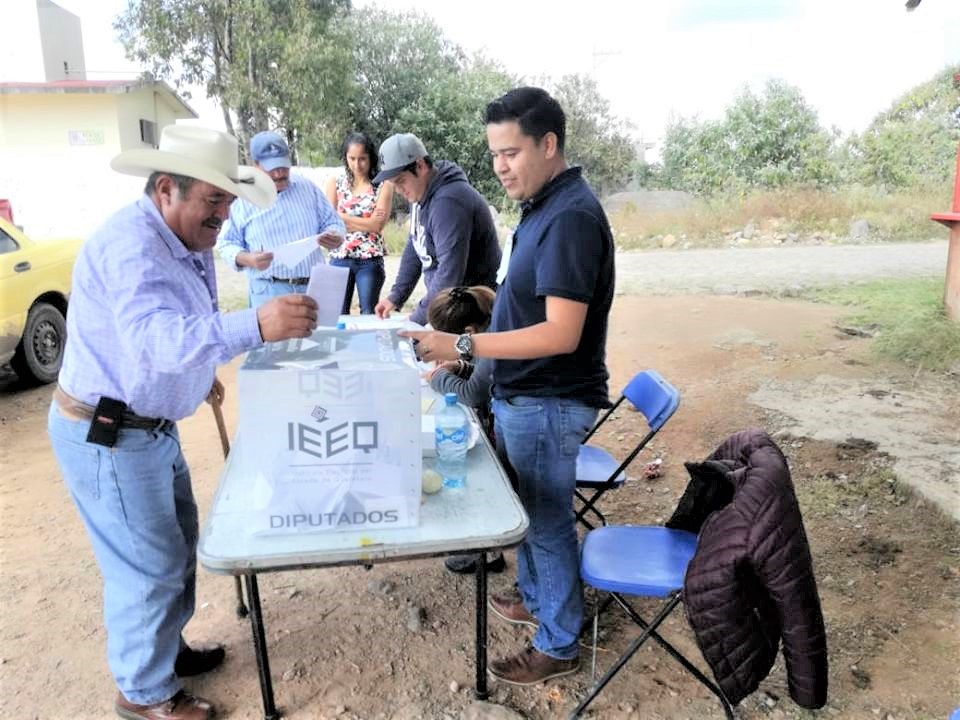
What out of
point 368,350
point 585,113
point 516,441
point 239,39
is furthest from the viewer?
point 585,113

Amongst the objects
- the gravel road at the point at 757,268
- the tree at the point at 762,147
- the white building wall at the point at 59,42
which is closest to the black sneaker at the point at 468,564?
the gravel road at the point at 757,268

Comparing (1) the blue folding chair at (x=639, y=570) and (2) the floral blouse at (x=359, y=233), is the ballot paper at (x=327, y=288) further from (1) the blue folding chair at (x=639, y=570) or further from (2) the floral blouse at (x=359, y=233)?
(2) the floral blouse at (x=359, y=233)

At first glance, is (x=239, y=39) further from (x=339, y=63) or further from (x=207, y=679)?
(x=207, y=679)

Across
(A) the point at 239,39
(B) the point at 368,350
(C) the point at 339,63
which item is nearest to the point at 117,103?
(A) the point at 239,39

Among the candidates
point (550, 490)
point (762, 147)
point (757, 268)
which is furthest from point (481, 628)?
point (762, 147)

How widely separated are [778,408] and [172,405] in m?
3.97

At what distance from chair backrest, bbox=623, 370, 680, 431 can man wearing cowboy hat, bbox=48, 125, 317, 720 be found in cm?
146

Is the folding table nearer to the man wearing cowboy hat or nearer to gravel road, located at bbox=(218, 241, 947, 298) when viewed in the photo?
the man wearing cowboy hat

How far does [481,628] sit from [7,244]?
512 centimetres

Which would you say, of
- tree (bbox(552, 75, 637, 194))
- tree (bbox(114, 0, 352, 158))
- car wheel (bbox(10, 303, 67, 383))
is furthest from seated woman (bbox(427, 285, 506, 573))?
tree (bbox(552, 75, 637, 194))

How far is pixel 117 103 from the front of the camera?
1454 centimetres

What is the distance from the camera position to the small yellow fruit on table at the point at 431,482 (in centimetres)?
184

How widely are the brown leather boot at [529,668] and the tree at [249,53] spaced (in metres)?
13.5

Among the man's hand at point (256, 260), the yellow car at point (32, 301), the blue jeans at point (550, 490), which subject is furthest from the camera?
the yellow car at point (32, 301)
